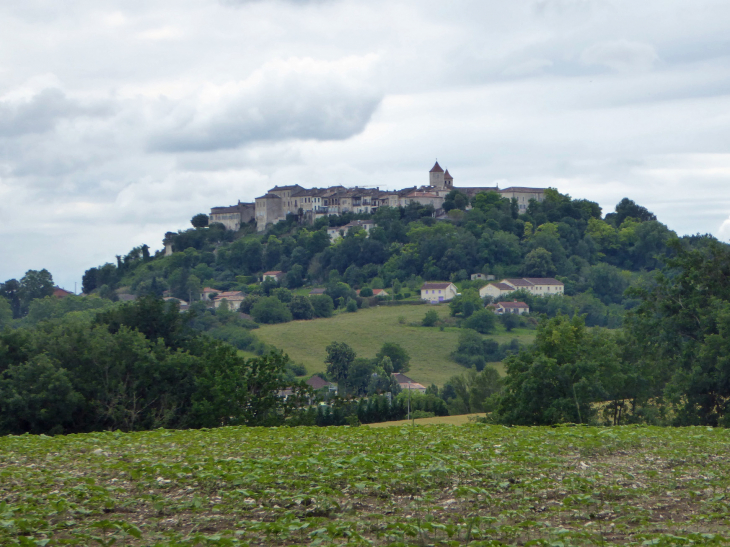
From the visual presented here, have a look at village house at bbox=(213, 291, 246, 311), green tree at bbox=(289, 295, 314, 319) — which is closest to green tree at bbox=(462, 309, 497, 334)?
green tree at bbox=(289, 295, 314, 319)

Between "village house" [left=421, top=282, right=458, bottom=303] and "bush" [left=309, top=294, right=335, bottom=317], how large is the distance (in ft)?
45.7

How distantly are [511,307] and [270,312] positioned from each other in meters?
34.1

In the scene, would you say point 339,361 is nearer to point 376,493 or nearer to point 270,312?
point 270,312

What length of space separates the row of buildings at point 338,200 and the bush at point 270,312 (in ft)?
122

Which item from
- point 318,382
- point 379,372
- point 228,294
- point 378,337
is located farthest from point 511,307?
point 228,294

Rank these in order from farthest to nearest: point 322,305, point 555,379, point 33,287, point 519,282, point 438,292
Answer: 1. point 33,287
2. point 519,282
3. point 438,292
4. point 322,305
5. point 555,379

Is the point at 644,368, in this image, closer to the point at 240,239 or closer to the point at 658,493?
the point at 658,493

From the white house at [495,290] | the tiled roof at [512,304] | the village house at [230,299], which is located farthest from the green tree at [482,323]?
the village house at [230,299]

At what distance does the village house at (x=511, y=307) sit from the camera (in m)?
104

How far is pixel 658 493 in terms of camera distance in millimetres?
8375

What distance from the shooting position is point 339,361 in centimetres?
7650

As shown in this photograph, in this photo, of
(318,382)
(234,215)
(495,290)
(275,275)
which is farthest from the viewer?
(234,215)

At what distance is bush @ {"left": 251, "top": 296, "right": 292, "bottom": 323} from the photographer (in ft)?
345

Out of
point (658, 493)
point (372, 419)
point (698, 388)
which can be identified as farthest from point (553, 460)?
point (372, 419)
